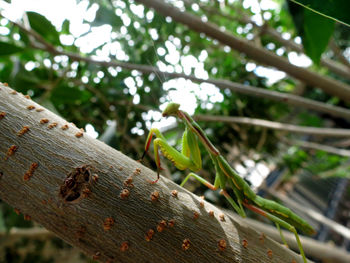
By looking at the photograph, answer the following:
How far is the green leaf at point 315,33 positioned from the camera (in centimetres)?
123

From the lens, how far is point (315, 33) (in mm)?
1292

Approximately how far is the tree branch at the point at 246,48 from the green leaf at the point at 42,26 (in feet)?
2.45

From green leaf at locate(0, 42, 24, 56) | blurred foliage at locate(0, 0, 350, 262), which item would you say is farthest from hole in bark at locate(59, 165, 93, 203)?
green leaf at locate(0, 42, 24, 56)

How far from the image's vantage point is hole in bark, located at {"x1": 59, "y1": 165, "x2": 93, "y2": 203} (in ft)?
2.21

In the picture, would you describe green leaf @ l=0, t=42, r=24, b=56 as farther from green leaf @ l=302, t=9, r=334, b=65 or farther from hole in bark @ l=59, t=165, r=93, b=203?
green leaf @ l=302, t=9, r=334, b=65

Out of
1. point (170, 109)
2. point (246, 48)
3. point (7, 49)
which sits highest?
point (246, 48)

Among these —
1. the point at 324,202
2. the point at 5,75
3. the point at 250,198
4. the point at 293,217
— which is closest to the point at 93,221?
the point at 250,198

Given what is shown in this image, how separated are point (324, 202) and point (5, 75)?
5878 mm

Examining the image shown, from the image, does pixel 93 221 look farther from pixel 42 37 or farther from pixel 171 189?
pixel 42 37

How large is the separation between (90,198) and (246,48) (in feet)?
4.89

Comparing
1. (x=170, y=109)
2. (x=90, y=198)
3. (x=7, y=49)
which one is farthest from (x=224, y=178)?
(x=7, y=49)

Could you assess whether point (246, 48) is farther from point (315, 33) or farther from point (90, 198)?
point (90, 198)

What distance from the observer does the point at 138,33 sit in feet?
6.15

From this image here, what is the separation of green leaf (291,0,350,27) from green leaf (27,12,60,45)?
164 centimetres
